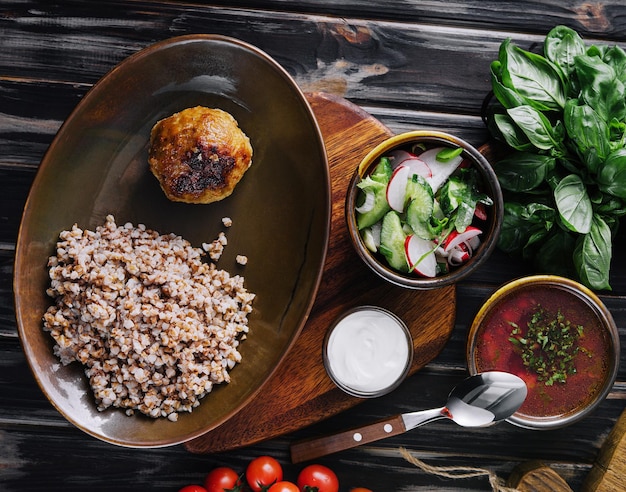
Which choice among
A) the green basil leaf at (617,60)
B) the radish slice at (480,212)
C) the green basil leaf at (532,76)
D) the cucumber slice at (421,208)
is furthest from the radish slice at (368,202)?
the green basil leaf at (617,60)

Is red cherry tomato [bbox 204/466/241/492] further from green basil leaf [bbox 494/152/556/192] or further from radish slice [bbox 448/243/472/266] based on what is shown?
green basil leaf [bbox 494/152/556/192]

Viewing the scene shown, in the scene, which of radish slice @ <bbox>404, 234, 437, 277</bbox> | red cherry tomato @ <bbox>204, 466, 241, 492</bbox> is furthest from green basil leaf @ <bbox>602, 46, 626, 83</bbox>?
red cherry tomato @ <bbox>204, 466, 241, 492</bbox>

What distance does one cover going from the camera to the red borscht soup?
7.80 ft

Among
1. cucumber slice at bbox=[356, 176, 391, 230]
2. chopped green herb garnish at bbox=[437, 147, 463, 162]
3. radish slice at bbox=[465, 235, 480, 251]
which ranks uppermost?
chopped green herb garnish at bbox=[437, 147, 463, 162]

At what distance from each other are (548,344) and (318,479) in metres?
1.00

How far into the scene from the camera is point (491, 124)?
2.46 meters

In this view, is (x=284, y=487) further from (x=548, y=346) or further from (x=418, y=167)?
(x=418, y=167)

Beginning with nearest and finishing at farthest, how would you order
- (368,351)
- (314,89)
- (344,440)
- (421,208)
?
(421,208) → (368,351) → (344,440) → (314,89)

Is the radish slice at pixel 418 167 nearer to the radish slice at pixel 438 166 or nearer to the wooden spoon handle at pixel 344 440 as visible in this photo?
the radish slice at pixel 438 166

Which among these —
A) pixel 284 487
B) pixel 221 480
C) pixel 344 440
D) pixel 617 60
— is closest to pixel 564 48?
pixel 617 60

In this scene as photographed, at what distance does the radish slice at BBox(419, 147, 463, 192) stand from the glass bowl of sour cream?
50cm

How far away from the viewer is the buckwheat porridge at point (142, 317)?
7.35 feet

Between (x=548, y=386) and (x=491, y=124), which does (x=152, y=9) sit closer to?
(x=491, y=124)

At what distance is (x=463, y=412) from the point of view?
7.97 ft
